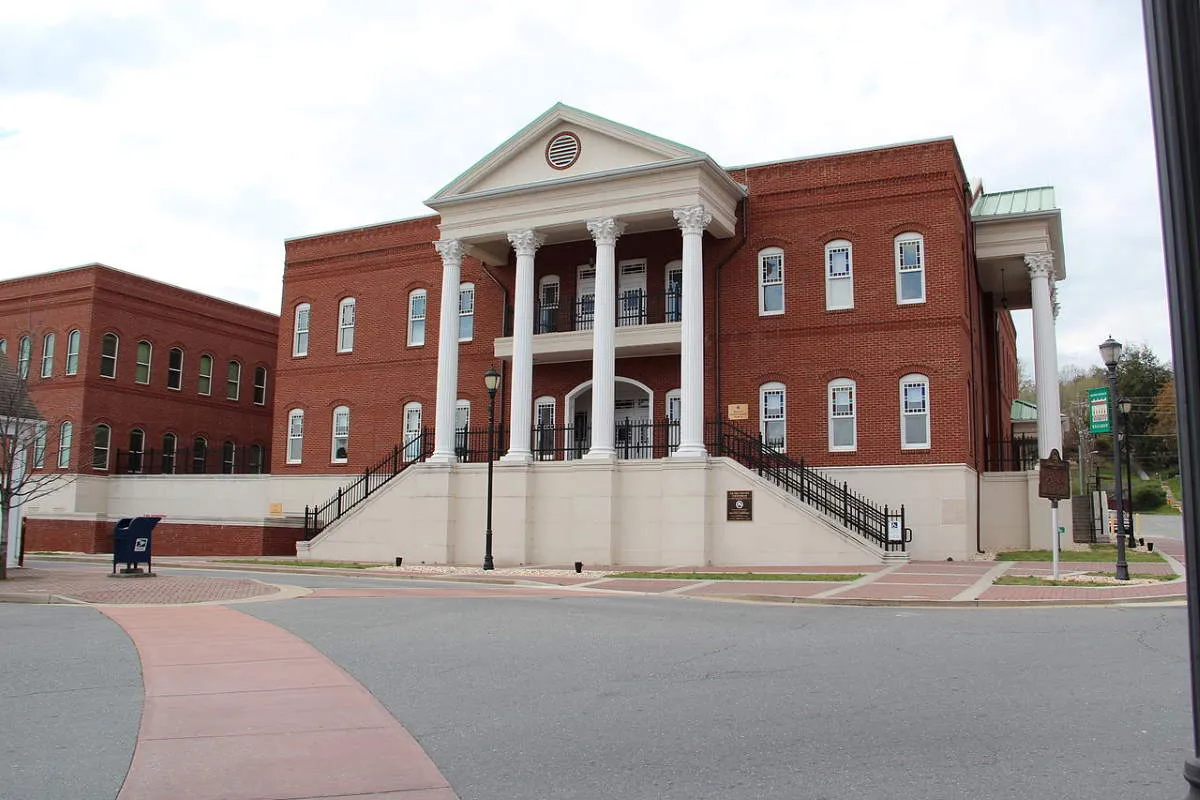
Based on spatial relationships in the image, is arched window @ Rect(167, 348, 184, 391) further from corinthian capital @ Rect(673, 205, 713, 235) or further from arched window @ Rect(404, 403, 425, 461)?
corinthian capital @ Rect(673, 205, 713, 235)

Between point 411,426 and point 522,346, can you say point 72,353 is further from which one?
point 522,346

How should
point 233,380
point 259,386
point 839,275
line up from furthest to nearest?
1. point 259,386
2. point 233,380
3. point 839,275

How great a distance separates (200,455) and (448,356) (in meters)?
22.1

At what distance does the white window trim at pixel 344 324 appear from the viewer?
122 feet

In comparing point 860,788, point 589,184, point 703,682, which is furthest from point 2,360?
point 860,788

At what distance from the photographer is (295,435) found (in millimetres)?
38031

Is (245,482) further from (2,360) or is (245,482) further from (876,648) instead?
(876,648)

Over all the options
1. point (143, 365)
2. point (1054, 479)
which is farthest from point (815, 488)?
point (143, 365)

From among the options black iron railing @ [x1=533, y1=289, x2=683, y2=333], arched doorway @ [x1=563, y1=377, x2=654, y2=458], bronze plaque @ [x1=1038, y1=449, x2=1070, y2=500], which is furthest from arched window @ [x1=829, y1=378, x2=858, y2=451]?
bronze plaque @ [x1=1038, y1=449, x2=1070, y2=500]

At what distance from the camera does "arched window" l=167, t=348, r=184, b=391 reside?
4575 cm

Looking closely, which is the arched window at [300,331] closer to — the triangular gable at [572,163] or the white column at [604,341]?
the triangular gable at [572,163]

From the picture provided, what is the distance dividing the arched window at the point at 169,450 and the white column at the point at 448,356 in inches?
805

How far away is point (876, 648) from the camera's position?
1085cm

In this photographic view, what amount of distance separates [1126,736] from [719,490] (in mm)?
19617
